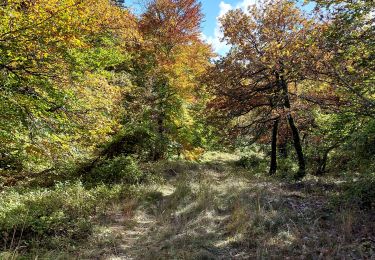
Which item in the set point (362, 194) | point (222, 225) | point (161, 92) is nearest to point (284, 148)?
point (161, 92)

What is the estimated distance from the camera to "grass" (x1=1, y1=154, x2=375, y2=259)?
6348mm

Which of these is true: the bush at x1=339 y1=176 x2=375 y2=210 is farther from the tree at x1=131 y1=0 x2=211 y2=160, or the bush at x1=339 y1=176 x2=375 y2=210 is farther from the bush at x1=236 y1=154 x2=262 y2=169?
the bush at x1=236 y1=154 x2=262 y2=169

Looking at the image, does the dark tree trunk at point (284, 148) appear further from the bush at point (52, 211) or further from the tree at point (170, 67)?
the bush at point (52, 211)

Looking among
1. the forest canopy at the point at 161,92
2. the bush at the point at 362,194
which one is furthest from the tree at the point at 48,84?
the bush at the point at 362,194

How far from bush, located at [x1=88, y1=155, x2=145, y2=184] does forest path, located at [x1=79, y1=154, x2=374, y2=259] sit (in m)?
1.89

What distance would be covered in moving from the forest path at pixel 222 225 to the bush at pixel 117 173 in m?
1.89

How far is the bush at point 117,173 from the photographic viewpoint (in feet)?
41.1

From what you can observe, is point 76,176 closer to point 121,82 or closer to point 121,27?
point 121,82

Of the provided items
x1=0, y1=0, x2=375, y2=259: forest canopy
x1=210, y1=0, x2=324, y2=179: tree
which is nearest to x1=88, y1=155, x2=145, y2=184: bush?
x1=0, y1=0, x2=375, y2=259: forest canopy

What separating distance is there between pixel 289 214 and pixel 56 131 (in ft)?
22.9

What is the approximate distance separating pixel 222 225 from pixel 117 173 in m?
6.21

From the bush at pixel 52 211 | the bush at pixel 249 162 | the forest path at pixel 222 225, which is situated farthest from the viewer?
the bush at pixel 249 162

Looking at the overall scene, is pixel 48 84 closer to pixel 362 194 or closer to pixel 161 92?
pixel 161 92

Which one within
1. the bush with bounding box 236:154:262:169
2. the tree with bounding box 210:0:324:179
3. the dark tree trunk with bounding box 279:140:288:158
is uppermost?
the tree with bounding box 210:0:324:179
